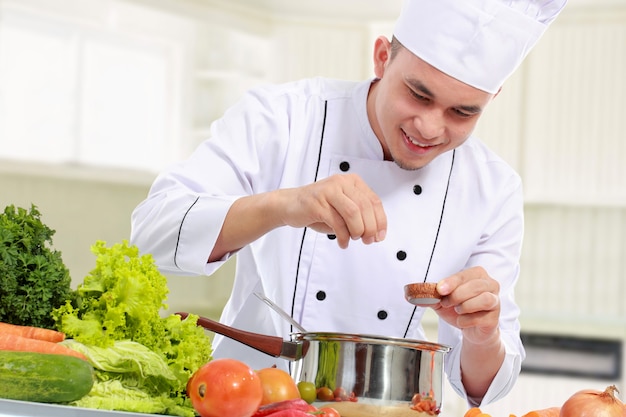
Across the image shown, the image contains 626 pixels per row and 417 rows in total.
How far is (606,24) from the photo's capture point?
526 centimetres

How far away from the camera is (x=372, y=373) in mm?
1162

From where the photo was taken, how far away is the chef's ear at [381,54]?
1812 millimetres

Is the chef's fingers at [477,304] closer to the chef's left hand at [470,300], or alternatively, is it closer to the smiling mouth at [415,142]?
the chef's left hand at [470,300]

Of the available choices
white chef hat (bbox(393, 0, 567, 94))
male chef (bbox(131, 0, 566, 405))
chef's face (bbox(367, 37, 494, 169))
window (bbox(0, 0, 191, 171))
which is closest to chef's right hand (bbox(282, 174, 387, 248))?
male chef (bbox(131, 0, 566, 405))

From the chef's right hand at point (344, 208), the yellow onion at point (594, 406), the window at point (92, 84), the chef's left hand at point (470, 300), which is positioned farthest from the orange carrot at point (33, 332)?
the window at point (92, 84)

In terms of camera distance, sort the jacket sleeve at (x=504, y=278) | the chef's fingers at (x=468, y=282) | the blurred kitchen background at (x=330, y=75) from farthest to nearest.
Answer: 1. the blurred kitchen background at (x=330, y=75)
2. the jacket sleeve at (x=504, y=278)
3. the chef's fingers at (x=468, y=282)

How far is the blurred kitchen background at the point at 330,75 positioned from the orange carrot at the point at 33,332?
3.69m

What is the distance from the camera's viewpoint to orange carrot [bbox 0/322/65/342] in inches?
42.4

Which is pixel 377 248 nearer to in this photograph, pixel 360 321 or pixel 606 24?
pixel 360 321

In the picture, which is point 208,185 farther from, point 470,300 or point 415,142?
point 470,300

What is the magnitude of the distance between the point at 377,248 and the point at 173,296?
359 centimetres

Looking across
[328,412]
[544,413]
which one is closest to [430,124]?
[544,413]

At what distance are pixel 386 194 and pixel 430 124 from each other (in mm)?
329

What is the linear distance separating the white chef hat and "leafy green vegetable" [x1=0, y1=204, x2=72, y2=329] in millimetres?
853
